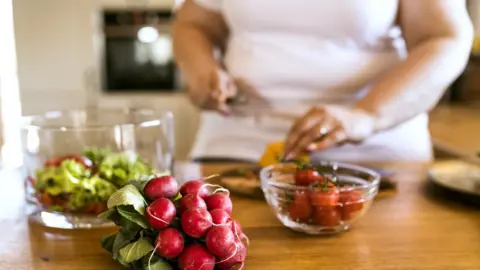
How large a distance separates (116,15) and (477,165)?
7.18 ft

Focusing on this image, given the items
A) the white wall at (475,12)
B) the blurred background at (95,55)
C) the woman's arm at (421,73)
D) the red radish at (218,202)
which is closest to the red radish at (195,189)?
the red radish at (218,202)

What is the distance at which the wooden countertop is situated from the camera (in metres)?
1.93

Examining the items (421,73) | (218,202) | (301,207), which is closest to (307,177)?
(301,207)

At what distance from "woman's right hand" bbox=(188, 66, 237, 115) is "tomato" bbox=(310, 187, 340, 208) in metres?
0.42

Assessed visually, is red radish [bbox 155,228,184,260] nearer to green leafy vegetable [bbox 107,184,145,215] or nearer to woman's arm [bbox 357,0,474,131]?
green leafy vegetable [bbox 107,184,145,215]

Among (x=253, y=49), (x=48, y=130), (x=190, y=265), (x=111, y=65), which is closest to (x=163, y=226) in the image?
(x=190, y=265)

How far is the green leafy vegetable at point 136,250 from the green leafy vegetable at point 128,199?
1.1 inches

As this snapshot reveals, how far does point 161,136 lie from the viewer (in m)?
0.82

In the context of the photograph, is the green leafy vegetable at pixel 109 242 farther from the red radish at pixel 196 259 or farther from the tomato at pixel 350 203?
the tomato at pixel 350 203

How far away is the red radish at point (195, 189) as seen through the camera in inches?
21.9

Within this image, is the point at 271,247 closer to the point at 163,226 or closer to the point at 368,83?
the point at 163,226

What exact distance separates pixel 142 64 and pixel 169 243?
7.84ft

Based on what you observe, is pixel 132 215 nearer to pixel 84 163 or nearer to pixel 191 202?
pixel 191 202

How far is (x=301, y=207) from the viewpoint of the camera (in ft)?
2.12
